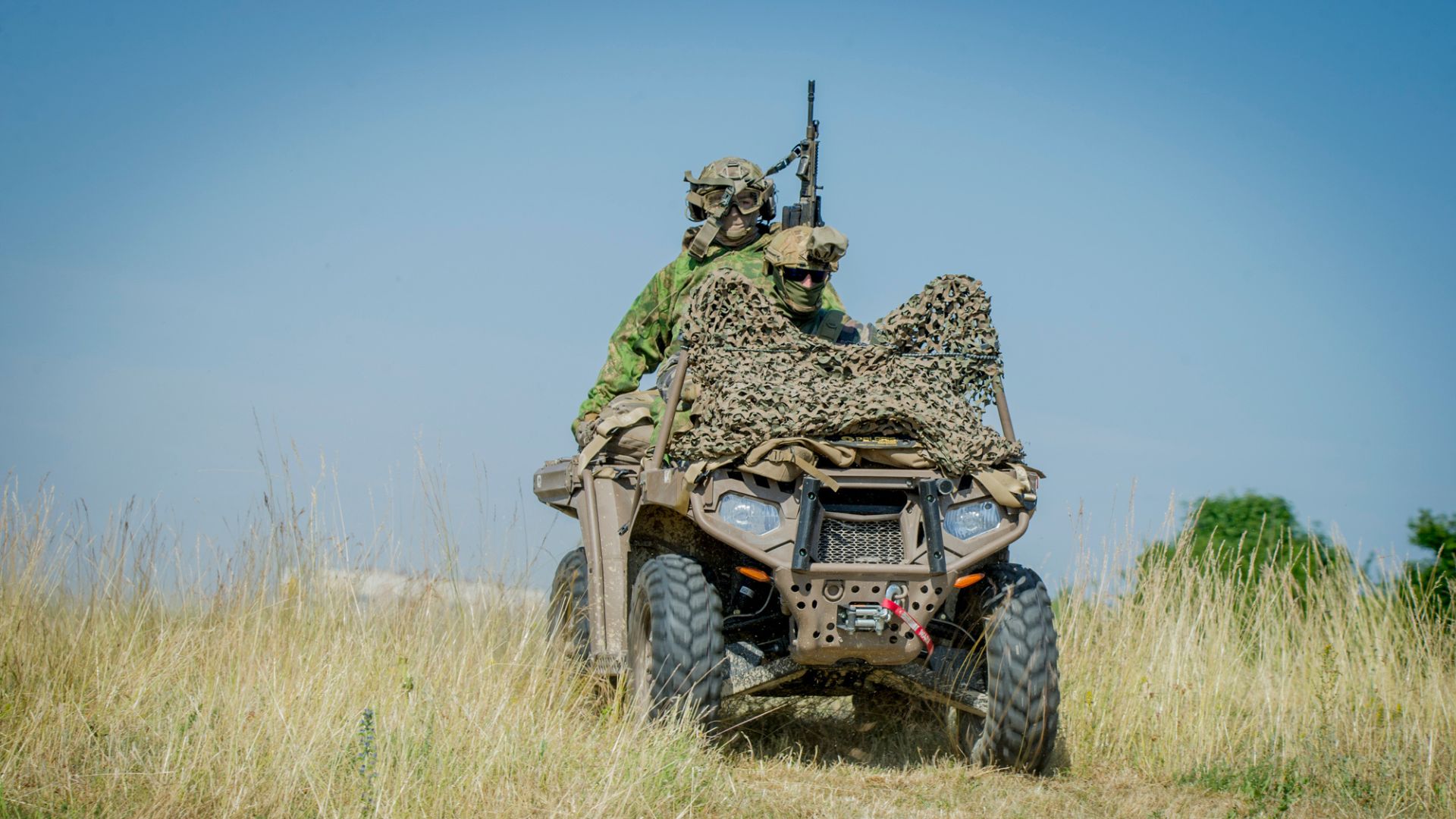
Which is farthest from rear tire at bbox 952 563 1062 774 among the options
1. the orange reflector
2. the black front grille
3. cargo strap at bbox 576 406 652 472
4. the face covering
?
cargo strap at bbox 576 406 652 472

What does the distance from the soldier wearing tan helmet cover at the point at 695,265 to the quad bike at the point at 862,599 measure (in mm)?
1424

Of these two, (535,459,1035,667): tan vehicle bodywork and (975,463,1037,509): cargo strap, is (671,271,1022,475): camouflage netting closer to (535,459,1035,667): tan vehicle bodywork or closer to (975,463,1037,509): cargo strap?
(975,463,1037,509): cargo strap

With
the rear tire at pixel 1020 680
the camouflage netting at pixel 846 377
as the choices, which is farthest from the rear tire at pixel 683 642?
the rear tire at pixel 1020 680

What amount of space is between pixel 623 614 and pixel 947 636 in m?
1.48

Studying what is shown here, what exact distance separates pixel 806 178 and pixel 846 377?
2566 millimetres

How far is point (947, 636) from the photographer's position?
21.5 feet

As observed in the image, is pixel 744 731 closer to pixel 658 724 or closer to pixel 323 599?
pixel 658 724

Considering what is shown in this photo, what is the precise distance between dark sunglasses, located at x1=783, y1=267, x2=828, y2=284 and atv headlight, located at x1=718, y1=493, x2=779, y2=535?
5.07ft

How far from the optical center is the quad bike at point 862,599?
226 inches

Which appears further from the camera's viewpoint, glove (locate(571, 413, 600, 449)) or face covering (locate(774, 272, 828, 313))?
glove (locate(571, 413, 600, 449))

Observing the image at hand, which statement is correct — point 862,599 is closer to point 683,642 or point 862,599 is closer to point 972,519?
point 972,519

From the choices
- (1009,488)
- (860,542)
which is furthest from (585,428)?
(1009,488)

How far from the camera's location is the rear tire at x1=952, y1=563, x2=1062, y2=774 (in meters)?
5.91

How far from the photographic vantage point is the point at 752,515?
5852mm
